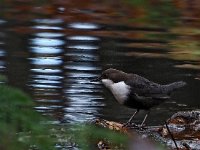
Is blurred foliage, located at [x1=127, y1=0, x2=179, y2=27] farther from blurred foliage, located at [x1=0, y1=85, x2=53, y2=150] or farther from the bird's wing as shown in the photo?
blurred foliage, located at [x1=0, y1=85, x2=53, y2=150]

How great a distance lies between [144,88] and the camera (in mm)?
6723

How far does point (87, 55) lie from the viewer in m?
10.4

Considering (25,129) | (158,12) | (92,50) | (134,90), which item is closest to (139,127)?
(134,90)

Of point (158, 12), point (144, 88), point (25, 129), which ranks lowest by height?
point (158, 12)

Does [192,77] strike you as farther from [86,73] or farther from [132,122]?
[132,122]

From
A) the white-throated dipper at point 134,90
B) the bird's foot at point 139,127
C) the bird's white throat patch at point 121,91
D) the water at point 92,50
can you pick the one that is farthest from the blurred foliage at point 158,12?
the bird's white throat patch at point 121,91

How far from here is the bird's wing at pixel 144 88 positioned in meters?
6.62

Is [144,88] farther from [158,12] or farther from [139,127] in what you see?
[158,12]

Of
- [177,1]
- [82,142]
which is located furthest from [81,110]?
[177,1]

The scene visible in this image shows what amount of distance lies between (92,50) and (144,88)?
4168 mm

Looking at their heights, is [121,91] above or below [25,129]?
below

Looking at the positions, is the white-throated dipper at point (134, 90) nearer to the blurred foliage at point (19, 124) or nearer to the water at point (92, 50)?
the water at point (92, 50)

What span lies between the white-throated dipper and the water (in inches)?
16.7

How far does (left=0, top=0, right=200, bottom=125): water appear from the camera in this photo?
8141 millimetres
